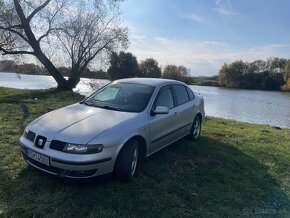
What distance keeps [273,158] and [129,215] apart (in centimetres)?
450

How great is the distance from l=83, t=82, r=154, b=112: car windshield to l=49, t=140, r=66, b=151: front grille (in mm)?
1410

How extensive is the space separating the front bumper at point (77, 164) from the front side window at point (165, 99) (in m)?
1.74

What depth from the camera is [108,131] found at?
14.3 ft

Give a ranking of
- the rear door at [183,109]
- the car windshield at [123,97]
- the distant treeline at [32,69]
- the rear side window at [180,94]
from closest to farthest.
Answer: the car windshield at [123,97] < the rear door at [183,109] < the rear side window at [180,94] < the distant treeline at [32,69]

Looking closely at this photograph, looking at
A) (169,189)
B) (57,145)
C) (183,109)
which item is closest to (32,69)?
(183,109)

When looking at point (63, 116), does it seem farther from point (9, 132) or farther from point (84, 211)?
point (9, 132)

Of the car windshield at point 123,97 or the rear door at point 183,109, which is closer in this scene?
the car windshield at point 123,97

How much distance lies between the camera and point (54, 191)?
4199 millimetres

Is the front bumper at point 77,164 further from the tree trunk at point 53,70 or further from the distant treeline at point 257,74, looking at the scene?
the distant treeline at point 257,74

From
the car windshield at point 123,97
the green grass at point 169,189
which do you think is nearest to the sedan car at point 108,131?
the car windshield at point 123,97

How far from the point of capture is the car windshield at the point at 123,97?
5.41 m

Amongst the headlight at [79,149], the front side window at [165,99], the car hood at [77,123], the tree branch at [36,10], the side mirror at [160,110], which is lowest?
the headlight at [79,149]

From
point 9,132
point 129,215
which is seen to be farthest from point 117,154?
point 9,132

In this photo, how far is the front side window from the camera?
18.9 feet
